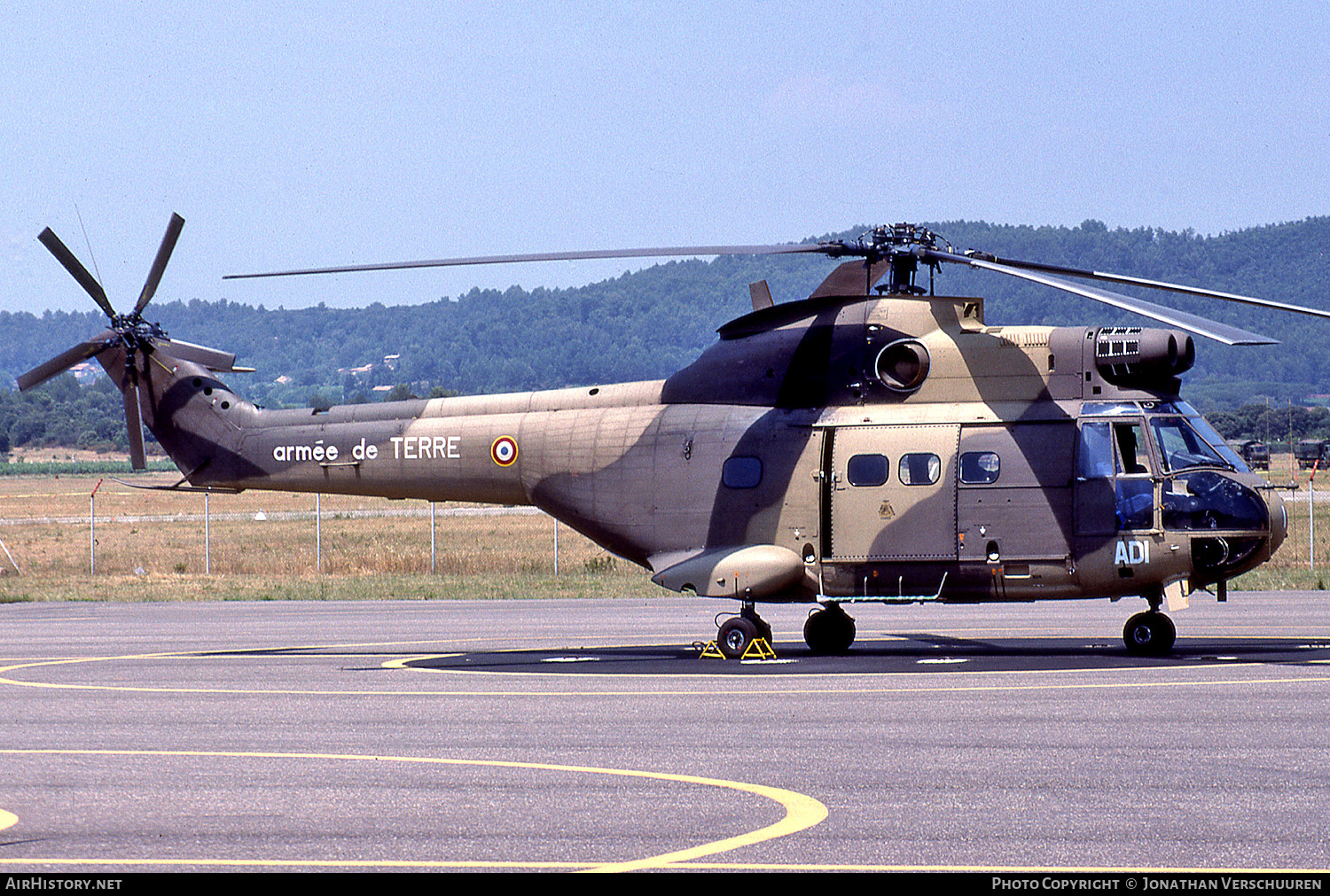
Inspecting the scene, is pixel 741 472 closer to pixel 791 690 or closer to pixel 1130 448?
pixel 791 690

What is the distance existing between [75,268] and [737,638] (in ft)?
40.3

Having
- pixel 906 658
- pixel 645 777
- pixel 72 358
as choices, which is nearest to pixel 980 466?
pixel 906 658

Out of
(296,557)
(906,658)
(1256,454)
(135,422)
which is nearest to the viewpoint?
(906,658)

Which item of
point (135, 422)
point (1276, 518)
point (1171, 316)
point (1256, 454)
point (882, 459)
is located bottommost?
point (1276, 518)

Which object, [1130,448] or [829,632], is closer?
[1130,448]

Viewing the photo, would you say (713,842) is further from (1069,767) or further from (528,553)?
(528,553)

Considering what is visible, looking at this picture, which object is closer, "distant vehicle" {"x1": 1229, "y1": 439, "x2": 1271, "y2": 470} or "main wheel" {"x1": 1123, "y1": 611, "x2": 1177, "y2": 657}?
"main wheel" {"x1": 1123, "y1": 611, "x2": 1177, "y2": 657}

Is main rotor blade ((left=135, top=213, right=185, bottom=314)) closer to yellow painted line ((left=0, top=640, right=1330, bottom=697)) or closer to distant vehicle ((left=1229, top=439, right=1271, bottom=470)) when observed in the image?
yellow painted line ((left=0, top=640, right=1330, bottom=697))

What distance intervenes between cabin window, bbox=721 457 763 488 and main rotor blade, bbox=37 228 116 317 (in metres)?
10.3

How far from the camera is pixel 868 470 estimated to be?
18312 millimetres

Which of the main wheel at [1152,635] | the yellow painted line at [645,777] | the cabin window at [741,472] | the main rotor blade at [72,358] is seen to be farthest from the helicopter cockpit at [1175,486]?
the main rotor blade at [72,358]

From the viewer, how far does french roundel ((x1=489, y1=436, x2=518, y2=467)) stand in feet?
66.2

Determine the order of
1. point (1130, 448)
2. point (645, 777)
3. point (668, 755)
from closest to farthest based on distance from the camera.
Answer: point (645, 777) < point (668, 755) < point (1130, 448)

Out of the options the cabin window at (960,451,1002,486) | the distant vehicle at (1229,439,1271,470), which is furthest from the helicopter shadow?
the distant vehicle at (1229,439,1271,470)
